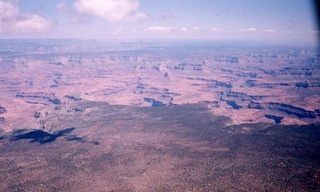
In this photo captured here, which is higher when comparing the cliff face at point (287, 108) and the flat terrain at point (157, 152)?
the flat terrain at point (157, 152)

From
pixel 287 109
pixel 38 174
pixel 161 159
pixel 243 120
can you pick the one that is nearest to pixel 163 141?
pixel 161 159

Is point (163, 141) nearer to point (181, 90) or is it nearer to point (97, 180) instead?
point (97, 180)

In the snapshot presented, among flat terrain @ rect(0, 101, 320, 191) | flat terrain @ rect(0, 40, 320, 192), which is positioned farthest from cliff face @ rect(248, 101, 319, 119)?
flat terrain @ rect(0, 101, 320, 191)

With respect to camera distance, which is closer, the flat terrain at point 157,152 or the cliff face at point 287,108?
the flat terrain at point 157,152

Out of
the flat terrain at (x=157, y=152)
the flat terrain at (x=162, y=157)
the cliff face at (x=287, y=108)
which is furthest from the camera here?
the cliff face at (x=287, y=108)

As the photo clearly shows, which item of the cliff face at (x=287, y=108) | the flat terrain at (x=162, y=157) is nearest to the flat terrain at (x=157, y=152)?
the flat terrain at (x=162, y=157)

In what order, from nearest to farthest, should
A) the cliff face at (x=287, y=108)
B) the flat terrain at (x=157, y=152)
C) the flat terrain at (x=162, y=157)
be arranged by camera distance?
the flat terrain at (x=162, y=157) → the flat terrain at (x=157, y=152) → the cliff face at (x=287, y=108)

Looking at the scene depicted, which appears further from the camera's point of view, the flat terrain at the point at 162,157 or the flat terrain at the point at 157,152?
the flat terrain at the point at 157,152

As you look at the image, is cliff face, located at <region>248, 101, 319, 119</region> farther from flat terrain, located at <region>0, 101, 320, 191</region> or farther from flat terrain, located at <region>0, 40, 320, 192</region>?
flat terrain, located at <region>0, 101, 320, 191</region>

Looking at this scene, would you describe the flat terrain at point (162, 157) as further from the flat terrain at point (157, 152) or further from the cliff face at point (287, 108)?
the cliff face at point (287, 108)

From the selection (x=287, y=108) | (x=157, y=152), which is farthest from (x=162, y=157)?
(x=287, y=108)

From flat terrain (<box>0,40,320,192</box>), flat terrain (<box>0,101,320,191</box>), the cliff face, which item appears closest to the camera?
flat terrain (<box>0,101,320,191</box>)
